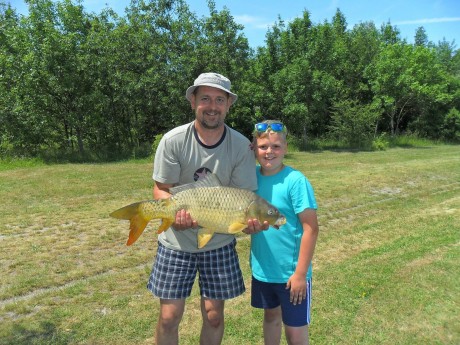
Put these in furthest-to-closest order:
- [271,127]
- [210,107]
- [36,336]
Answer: [36,336] → [271,127] → [210,107]

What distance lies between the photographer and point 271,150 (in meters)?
2.96

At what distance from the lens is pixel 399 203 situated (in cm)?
1018

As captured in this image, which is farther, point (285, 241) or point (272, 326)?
point (272, 326)

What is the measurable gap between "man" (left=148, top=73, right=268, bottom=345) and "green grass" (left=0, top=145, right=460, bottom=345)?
1.04 m

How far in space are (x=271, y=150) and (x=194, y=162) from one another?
570 millimetres

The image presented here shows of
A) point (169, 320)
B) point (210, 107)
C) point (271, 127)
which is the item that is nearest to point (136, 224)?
point (169, 320)

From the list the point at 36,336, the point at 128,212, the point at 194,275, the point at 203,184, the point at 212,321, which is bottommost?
the point at 36,336

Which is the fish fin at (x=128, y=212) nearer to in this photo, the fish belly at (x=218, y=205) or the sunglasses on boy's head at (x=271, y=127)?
the fish belly at (x=218, y=205)

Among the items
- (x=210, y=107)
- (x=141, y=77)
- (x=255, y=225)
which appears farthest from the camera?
(x=141, y=77)

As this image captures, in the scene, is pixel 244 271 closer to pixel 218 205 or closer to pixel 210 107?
pixel 218 205

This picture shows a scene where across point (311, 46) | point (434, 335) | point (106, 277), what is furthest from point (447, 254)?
point (311, 46)

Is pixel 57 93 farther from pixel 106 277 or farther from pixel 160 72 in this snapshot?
pixel 106 277

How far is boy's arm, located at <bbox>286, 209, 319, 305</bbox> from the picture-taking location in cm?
278

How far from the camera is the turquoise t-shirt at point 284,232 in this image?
2.85 metres
